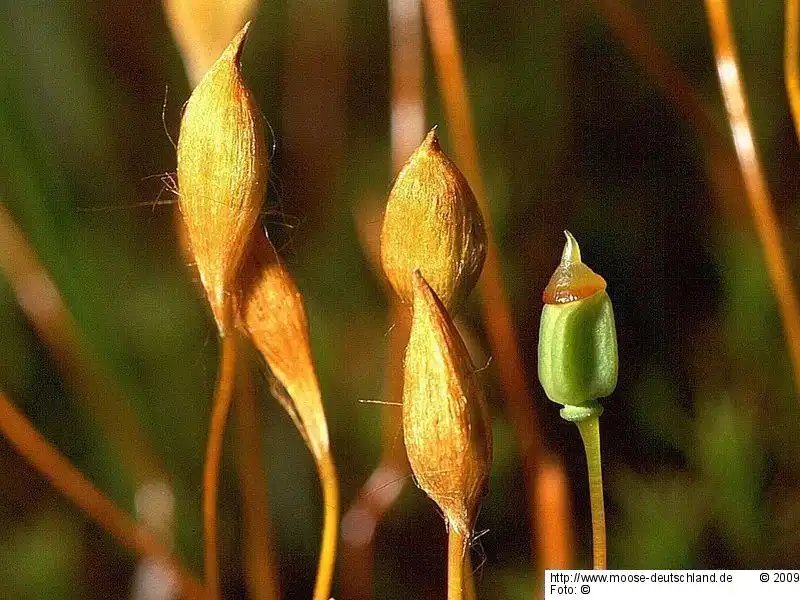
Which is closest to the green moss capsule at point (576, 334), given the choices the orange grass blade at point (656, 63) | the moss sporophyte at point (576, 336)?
the moss sporophyte at point (576, 336)

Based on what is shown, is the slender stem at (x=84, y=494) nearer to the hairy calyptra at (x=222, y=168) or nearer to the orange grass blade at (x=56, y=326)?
the orange grass blade at (x=56, y=326)

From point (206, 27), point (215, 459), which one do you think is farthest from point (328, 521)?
point (206, 27)

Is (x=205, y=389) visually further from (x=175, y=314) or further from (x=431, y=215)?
(x=431, y=215)

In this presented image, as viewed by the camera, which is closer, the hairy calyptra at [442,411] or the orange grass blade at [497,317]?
the hairy calyptra at [442,411]

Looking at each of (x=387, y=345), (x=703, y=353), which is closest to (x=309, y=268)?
(x=387, y=345)

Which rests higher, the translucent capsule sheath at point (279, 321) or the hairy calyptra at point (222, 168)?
the hairy calyptra at point (222, 168)

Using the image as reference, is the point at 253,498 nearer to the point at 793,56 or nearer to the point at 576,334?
the point at 576,334
